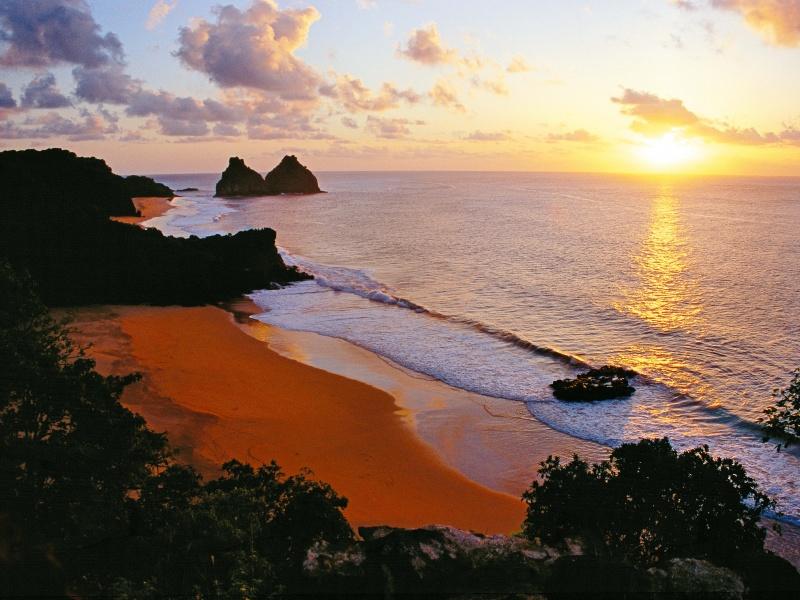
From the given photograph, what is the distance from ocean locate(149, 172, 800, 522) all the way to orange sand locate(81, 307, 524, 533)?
586cm

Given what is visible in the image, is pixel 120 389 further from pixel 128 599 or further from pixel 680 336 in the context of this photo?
pixel 680 336

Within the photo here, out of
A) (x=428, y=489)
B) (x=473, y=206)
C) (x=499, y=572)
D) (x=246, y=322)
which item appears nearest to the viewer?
(x=499, y=572)

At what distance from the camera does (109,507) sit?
468 inches

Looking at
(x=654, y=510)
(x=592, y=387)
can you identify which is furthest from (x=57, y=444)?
(x=592, y=387)

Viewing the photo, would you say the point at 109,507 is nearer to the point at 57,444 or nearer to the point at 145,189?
the point at 57,444

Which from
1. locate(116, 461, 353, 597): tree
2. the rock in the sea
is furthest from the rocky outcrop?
the rock in the sea

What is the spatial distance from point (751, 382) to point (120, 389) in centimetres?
2702

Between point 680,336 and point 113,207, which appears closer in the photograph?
point 680,336

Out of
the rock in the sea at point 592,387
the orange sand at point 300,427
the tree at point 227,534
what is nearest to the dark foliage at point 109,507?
the tree at point 227,534

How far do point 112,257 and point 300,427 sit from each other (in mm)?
28161

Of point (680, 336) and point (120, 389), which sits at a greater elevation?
point (120, 389)

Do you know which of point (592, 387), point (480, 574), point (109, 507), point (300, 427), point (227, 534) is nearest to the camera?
point (480, 574)

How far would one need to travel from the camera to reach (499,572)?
9.61 meters

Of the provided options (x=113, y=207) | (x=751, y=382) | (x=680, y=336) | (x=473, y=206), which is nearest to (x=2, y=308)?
(x=751, y=382)
